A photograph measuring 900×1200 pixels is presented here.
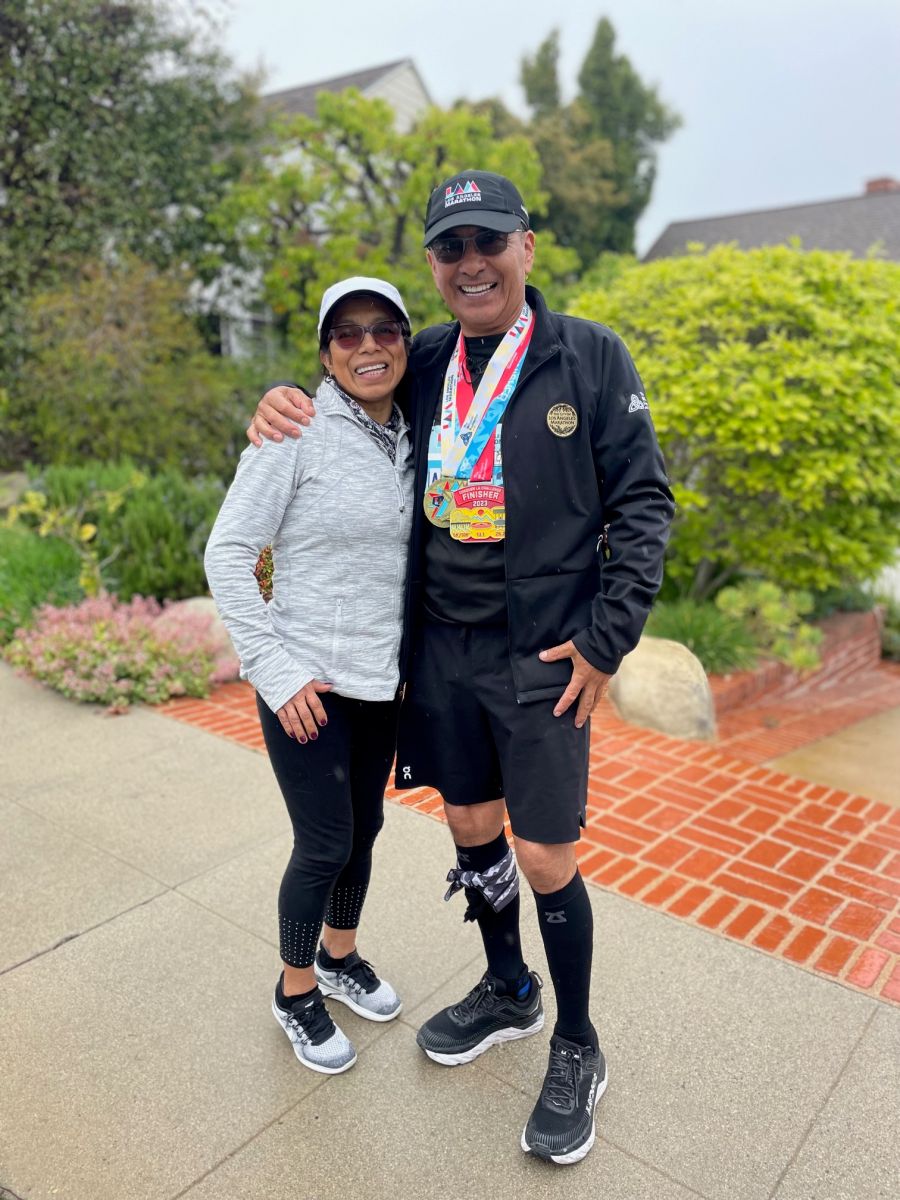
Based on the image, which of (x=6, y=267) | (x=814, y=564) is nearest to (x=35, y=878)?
(x=814, y=564)

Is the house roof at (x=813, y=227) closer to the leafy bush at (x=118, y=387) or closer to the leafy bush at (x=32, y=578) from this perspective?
the leafy bush at (x=118, y=387)

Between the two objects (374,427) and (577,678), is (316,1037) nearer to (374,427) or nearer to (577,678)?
(577,678)

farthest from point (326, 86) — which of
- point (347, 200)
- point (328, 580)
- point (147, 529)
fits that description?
point (328, 580)

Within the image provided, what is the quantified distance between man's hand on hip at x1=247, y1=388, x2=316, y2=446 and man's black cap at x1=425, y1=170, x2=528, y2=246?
17.8 inches

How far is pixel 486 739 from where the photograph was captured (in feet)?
7.22

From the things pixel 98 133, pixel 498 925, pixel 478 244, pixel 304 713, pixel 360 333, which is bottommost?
pixel 498 925

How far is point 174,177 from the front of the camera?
37.4ft

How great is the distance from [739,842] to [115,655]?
11.2 ft

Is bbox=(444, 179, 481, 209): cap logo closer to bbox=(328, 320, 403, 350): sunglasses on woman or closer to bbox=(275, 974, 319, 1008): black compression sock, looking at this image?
bbox=(328, 320, 403, 350): sunglasses on woman

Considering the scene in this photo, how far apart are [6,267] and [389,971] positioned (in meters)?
9.88

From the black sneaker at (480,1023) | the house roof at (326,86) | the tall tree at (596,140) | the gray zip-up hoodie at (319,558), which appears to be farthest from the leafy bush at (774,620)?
the tall tree at (596,140)

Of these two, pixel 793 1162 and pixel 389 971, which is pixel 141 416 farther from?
pixel 793 1162

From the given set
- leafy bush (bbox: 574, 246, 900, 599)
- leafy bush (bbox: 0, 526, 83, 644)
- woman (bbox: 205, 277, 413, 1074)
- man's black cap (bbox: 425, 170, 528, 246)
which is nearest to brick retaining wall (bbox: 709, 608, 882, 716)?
leafy bush (bbox: 574, 246, 900, 599)

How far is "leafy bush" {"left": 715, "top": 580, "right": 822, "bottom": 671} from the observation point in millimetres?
5941
